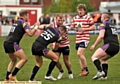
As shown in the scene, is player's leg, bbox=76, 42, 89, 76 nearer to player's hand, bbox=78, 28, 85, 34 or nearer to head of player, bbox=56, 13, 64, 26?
player's hand, bbox=78, 28, 85, 34

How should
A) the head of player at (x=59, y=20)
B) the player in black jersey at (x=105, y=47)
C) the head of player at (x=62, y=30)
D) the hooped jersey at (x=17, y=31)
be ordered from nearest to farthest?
1. the hooped jersey at (x=17, y=31)
2. the head of player at (x=62, y=30)
3. the player in black jersey at (x=105, y=47)
4. the head of player at (x=59, y=20)

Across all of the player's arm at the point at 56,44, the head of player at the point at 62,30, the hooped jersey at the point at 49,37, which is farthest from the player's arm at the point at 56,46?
the hooped jersey at the point at 49,37

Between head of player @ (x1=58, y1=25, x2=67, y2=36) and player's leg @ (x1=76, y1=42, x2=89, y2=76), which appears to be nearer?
head of player @ (x1=58, y1=25, x2=67, y2=36)

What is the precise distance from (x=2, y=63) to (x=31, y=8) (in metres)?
42.7

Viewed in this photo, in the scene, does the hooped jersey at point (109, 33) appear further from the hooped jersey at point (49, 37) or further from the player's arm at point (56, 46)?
the hooped jersey at point (49, 37)

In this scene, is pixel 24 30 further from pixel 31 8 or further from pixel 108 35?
pixel 31 8

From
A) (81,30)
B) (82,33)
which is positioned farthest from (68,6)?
(81,30)

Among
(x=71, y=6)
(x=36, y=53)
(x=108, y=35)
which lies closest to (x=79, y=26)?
(x=108, y=35)

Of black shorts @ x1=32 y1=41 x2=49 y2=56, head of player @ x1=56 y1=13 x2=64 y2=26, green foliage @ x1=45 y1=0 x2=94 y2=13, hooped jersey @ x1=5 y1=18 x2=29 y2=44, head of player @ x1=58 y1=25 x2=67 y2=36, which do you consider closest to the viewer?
black shorts @ x1=32 y1=41 x2=49 y2=56

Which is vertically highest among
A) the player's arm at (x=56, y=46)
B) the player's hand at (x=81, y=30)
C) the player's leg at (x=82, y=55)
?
the player's hand at (x=81, y=30)

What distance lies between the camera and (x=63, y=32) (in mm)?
14039

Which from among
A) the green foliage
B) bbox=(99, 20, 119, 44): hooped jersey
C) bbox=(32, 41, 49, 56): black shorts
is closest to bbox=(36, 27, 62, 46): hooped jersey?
bbox=(32, 41, 49, 56): black shorts

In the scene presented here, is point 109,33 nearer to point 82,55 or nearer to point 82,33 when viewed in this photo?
point 82,33

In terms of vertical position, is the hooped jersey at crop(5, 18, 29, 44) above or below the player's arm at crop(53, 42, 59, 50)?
above
